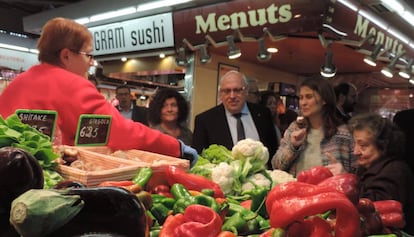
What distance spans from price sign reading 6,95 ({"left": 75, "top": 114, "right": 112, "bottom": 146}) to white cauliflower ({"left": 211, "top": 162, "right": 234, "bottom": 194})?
62cm

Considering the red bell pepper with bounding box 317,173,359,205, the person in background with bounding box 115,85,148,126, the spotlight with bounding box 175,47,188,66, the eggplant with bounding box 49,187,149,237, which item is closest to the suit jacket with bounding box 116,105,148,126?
the person in background with bounding box 115,85,148,126

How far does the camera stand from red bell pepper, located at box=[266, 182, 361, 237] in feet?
2.89

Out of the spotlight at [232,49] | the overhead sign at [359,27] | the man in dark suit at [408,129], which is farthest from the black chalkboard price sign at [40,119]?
the overhead sign at [359,27]

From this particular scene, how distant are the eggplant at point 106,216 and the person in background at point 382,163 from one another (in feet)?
4.80

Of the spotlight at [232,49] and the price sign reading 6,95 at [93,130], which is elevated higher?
the spotlight at [232,49]

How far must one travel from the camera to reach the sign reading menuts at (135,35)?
6.33 metres

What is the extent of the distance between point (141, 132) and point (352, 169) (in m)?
1.56

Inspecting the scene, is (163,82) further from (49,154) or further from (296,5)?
(49,154)

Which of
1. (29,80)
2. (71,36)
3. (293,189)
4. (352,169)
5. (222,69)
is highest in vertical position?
(222,69)

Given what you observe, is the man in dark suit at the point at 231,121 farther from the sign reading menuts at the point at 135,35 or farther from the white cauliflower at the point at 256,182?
the sign reading menuts at the point at 135,35

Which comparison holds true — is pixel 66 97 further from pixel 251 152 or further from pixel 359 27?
pixel 359 27

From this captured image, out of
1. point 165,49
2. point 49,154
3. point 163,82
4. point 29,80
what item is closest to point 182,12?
point 165,49

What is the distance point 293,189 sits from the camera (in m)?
0.93

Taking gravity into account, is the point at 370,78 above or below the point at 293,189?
above
